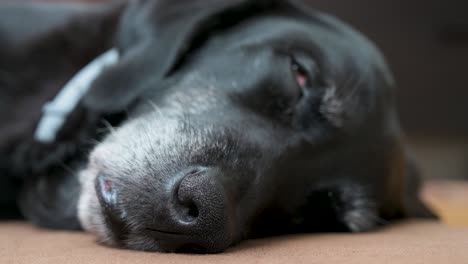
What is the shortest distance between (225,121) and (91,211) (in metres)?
0.52

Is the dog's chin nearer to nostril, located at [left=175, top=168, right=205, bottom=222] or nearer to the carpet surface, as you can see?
the carpet surface

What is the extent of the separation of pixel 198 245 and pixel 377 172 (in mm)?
980

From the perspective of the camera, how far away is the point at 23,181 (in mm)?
2521

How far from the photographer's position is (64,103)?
8.29ft

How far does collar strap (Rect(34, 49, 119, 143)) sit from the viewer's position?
8.15 feet

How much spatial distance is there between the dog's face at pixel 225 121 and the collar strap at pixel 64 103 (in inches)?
6.1

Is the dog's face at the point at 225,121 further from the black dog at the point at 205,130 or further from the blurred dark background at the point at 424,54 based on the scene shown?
the blurred dark background at the point at 424,54

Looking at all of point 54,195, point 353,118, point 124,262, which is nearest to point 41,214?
point 54,195

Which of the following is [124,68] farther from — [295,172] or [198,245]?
[198,245]

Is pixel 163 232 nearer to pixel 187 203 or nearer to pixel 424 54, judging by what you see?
pixel 187 203

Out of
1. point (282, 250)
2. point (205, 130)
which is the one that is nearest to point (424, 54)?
point (205, 130)

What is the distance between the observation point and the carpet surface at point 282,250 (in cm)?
154

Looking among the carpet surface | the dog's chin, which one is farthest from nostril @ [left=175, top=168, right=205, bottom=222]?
the dog's chin

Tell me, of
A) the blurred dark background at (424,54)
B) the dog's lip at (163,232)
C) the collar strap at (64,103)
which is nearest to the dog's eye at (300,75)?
the collar strap at (64,103)
